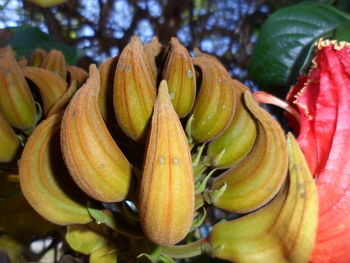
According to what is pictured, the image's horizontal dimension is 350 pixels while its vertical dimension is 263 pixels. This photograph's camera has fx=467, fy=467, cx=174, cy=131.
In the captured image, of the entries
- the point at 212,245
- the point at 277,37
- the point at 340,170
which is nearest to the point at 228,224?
the point at 212,245

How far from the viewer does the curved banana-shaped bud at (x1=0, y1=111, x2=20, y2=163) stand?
1.82 feet

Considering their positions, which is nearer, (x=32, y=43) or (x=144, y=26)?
(x=32, y=43)

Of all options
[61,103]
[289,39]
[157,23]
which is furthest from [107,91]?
[157,23]

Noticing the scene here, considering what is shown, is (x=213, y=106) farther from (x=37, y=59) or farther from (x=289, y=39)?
(x=289, y=39)

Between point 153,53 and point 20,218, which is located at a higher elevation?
point 153,53

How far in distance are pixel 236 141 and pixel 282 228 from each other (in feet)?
0.36

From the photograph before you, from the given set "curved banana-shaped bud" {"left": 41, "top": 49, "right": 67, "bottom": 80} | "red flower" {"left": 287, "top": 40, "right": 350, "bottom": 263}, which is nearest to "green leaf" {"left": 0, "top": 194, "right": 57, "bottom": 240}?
"curved banana-shaped bud" {"left": 41, "top": 49, "right": 67, "bottom": 80}

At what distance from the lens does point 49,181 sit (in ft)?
1.60

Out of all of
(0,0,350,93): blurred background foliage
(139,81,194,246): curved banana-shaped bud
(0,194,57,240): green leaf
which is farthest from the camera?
(0,0,350,93): blurred background foliage

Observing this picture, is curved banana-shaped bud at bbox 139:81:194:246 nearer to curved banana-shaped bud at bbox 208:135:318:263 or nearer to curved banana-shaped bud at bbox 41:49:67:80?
curved banana-shaped bud at bbox 208:135:318:263

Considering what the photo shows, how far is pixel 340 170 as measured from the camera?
51cm

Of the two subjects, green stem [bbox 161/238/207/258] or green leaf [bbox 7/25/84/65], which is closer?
green stem [bbox 161/238/207/258]

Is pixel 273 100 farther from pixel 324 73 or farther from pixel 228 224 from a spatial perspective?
pixel 228 224

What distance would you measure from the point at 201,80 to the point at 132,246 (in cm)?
21
